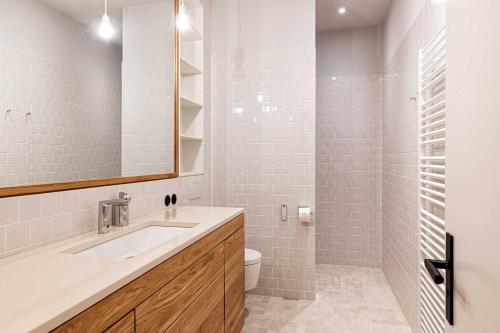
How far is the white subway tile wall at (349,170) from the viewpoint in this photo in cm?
362

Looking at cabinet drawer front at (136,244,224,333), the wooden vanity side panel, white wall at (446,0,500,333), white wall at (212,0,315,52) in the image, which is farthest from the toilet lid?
white wall at (212,0,315,52)

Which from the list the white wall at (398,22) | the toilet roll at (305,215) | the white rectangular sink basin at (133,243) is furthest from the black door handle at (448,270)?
the toilet roll at (305,215)

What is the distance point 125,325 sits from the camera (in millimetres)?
879

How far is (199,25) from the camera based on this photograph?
2768 millimetres

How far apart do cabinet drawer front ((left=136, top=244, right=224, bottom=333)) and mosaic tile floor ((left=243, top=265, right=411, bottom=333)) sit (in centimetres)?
107

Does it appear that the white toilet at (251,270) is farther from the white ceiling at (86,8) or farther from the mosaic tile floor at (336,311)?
the white ceiling at (86,8)

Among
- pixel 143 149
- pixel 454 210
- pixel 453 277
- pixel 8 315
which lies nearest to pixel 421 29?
pixel 454 210

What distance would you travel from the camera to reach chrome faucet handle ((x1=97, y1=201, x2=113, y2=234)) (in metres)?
1.45

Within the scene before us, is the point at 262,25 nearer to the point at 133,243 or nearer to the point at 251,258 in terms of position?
the point at 251,258

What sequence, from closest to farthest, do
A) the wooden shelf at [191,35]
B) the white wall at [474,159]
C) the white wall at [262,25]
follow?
the white wall at [474,159]
the wooden shelf at [191,35]
the white wall at [262,25]

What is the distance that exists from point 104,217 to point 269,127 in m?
1.80

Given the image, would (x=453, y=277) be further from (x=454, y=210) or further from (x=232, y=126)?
(x=232, y=126)

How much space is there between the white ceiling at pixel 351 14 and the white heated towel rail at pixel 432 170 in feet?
4.90

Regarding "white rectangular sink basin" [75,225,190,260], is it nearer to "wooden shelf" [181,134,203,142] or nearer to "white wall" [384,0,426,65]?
"wooden shelf" [181,134,203,142]
